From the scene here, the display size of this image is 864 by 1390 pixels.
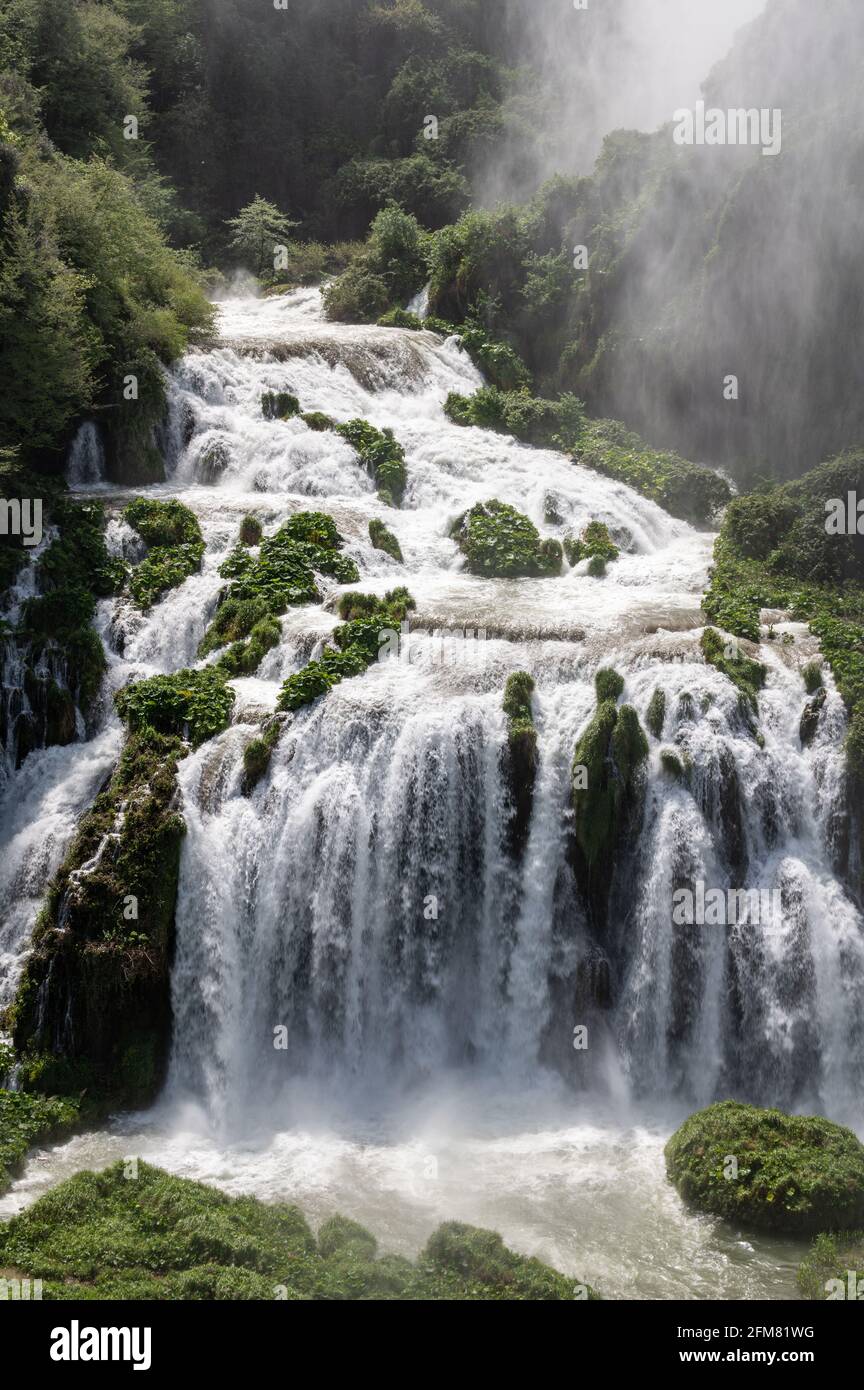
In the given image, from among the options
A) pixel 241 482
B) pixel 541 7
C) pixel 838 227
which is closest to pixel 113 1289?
pixel 241 482

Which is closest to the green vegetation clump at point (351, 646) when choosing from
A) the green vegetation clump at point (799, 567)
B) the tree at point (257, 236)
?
the green vegetation clump at point (799, 567)

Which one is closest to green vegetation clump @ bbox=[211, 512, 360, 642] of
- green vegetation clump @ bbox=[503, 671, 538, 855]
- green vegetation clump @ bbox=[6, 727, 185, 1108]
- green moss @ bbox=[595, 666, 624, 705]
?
green vegetation clump @ bbox=[6, 727, 185, 1108]

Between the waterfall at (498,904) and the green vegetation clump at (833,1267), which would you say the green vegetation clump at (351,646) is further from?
the green vegetation clump at (833,1267)

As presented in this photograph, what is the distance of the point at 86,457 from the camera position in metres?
25.0

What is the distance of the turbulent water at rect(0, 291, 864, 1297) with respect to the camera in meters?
14.3

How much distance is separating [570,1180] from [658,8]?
42937 millimetres

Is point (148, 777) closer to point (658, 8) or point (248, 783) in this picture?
point (248, 783)

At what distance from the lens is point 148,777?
675 inches

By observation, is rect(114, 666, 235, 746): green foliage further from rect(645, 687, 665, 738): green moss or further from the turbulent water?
rect(645, 687, 665, 738): green moss

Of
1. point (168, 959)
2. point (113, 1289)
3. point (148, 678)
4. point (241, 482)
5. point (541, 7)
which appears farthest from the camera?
point (541, 7)

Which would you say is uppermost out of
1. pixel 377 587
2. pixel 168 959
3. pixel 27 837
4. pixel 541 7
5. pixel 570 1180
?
pixel 541 7

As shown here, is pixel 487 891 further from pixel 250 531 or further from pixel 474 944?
pixel 250 531

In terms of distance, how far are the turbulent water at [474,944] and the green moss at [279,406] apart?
9403 mm

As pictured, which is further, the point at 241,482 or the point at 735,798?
the point at 241,482
